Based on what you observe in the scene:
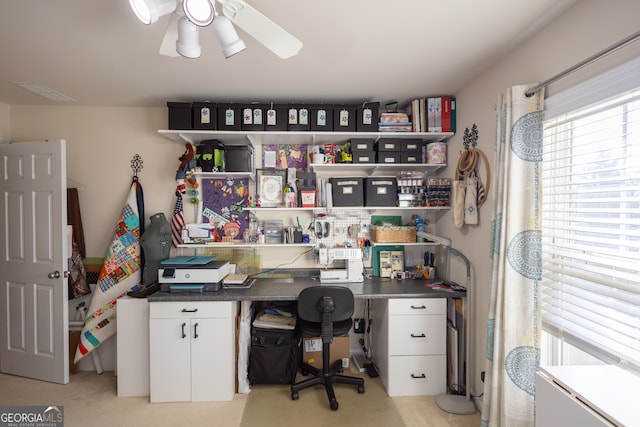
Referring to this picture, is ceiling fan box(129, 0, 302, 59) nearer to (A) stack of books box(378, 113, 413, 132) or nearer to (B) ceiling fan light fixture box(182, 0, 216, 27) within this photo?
(B) ceiling fan light fixture box(182, 0, 216, 27)

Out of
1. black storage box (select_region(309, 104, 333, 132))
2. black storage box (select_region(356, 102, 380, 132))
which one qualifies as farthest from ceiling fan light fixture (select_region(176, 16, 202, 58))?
black storage box (select_region(356, 102, 380, 132))

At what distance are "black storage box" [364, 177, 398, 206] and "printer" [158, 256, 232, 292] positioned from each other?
146 centimetres

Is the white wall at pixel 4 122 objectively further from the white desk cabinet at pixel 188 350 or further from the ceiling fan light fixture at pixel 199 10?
the ceiling fan light fixture at pixel 199 10

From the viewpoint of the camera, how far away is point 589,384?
114cm

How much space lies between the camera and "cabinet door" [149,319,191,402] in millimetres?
2201

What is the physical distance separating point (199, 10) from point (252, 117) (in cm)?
143

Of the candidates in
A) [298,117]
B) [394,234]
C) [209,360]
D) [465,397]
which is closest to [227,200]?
[298,117]

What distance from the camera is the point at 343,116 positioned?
250 centimetres

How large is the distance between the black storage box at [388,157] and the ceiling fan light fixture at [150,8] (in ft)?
6.16

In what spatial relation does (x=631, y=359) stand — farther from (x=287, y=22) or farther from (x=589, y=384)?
(x=287, y=22)

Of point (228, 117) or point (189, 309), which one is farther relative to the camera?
point (228, 117)

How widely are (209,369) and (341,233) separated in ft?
5.21
